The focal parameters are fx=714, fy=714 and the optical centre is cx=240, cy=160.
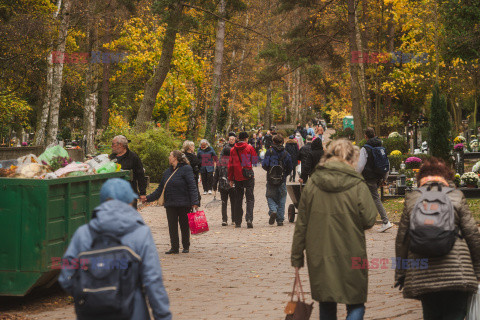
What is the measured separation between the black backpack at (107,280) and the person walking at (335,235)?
1734mm

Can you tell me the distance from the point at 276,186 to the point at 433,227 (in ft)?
34.1

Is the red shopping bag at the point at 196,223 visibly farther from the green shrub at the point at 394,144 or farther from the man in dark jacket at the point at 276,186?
the green shrub at the point at 394,144

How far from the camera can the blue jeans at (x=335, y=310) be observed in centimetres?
541

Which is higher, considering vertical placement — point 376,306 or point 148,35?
point 148,35

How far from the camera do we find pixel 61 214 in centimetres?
→ 815

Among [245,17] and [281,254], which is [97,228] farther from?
[245,17]

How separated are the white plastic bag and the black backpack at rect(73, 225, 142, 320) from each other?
2774 millimetres

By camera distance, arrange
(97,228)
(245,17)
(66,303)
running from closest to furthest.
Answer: (97,228) → (66,303) → (245,17)

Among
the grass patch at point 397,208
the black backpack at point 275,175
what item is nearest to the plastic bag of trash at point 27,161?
the black backpack at point 275,175

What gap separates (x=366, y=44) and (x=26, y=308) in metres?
38.0

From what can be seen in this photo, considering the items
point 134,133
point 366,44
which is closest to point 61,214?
point 134,133

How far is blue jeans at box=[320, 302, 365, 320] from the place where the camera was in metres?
5.41

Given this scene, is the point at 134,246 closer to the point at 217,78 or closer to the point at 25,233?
the point at 25,233

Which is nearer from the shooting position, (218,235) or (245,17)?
(218,235)
